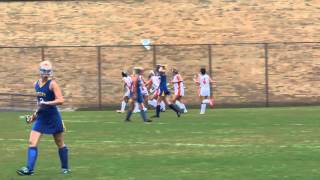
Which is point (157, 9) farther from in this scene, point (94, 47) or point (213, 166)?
point (213, 166)

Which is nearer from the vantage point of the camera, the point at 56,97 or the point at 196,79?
the point at 56,97

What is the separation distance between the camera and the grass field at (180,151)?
11633 millimetres

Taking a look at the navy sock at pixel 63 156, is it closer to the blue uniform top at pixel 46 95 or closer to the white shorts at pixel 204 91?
the blue uniform top at pixel 46 95

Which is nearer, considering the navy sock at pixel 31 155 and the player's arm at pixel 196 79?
the navy sock at pixel 31 155

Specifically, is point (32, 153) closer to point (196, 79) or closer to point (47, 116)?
point (47, 116)

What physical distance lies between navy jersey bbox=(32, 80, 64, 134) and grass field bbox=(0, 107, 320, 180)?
0.80 metres

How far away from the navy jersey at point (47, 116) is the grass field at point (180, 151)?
31.4 inches

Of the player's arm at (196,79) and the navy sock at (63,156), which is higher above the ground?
the navy sock at (63,156)

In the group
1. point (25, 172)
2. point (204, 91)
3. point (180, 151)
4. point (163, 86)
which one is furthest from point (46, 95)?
point (204, 91)

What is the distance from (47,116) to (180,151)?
12.8 ft

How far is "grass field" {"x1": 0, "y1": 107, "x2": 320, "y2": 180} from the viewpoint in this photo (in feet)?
38.2

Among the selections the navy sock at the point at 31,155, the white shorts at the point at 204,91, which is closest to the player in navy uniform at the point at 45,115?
the navy sock at the point at 31,155

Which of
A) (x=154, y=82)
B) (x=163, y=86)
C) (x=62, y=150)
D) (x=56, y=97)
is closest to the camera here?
(x=56, y=97)

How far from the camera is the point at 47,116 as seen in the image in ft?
38.2
